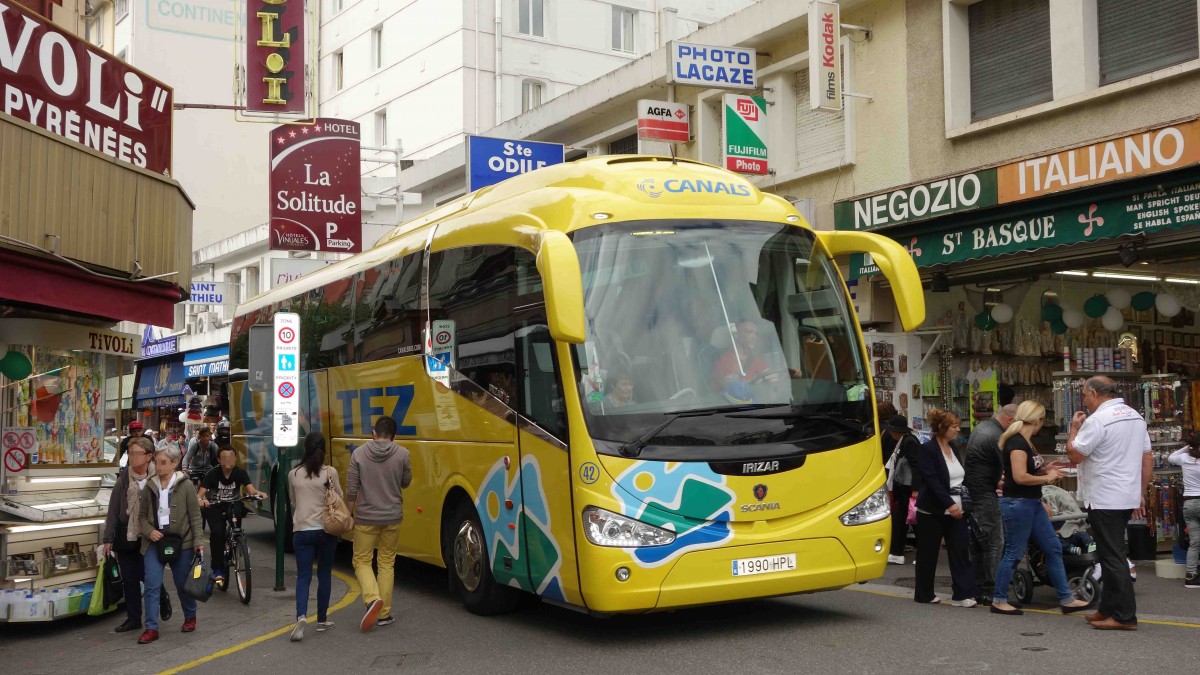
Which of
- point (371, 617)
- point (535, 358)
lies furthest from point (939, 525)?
point (371, 617)

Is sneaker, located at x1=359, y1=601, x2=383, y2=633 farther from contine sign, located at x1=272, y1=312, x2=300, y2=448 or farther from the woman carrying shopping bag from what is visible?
contine sign, located at x1=272, y1=312, x2=300, y2=448

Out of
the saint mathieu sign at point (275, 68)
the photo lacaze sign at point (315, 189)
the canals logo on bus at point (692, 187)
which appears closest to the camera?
the canals logo on bus at point (692, 187)

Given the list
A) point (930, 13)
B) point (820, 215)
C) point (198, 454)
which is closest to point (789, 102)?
point (820, 215)

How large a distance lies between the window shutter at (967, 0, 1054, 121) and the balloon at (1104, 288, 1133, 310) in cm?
253

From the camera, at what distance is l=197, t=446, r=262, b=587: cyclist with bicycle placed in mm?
13328

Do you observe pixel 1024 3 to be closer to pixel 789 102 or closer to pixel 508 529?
pixel 789 102

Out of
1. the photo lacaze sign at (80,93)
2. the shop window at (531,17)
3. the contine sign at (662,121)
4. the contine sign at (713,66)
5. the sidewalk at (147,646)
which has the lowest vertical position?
the sidewalk at (147,646)

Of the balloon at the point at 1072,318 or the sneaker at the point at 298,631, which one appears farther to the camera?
the balloon at the point at 1072,318

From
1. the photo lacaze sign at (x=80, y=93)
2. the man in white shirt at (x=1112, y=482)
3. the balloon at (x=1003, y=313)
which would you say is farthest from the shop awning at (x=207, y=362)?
the man in white shirt at (x=1112, y=482)

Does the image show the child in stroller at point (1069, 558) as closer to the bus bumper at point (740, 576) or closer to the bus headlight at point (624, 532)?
the bus bumper at point (740, 576)

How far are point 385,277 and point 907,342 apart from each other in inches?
307

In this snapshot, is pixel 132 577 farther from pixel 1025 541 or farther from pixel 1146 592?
pixel 1146 592

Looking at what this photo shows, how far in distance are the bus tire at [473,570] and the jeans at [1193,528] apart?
639 cm

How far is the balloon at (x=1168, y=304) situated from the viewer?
1522 cm
